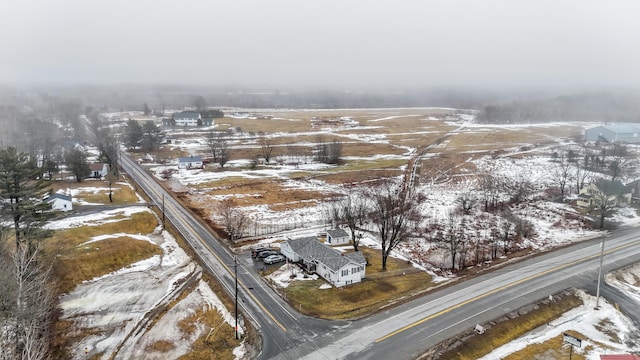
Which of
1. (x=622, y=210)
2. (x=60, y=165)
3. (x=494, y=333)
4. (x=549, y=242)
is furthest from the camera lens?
(x=60, y=165)

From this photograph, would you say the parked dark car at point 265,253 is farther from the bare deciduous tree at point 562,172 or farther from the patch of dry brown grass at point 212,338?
the bare deciduous tree at point 562,172

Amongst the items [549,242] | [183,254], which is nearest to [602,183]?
[549,242]

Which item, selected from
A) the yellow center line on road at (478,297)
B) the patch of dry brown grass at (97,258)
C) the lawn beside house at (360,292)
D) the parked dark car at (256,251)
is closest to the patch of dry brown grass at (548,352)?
the yellow center line on road at (478,297)

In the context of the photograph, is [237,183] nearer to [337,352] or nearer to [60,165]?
[60,165]

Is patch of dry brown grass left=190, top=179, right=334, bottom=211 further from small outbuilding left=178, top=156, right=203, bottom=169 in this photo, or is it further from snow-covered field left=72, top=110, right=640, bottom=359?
small outbuilding left=178, top=156, right=203, bottom=169

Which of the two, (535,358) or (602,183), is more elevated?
(602,183)

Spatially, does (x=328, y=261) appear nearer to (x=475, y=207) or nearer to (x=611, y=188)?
(x=475, y=207)

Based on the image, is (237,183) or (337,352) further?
(237,183)
